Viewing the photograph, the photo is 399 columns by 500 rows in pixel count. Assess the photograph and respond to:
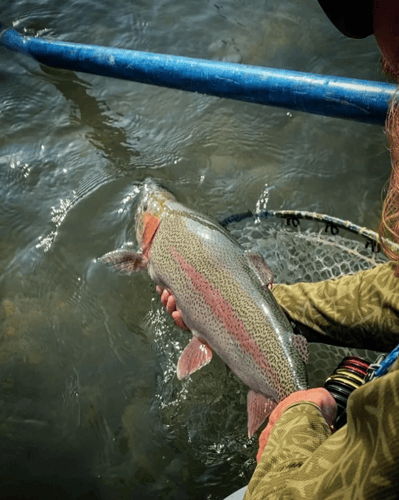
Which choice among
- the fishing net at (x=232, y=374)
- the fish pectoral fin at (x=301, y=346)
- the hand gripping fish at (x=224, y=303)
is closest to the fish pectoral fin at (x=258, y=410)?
the hand gripping fish at (x=224, y=303)

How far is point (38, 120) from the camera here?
4316 millimetres

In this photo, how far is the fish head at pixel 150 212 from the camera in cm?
281

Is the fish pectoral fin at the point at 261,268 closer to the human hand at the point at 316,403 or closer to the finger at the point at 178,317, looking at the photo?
the finger at the point at 178,317

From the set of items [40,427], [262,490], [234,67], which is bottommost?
[40,427]

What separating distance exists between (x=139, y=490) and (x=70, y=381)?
0.73 metres

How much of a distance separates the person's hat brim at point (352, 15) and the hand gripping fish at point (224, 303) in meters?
1.07

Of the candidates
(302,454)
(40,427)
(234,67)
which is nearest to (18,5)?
(234,67)

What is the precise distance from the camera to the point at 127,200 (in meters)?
3.63

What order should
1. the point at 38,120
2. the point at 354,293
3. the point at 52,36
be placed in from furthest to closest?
the point at 52,36
the point at 38,120
the point at 354,293

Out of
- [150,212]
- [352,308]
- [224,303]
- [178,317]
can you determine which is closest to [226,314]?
[224,303]

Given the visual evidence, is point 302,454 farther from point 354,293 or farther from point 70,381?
point 70,381

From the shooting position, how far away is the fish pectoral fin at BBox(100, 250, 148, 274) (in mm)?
2805

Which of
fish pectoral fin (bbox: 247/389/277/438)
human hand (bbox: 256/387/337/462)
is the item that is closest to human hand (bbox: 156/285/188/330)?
fish pectoral fin (bbox: 247/389/277/438)

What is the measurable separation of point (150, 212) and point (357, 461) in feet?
6.74
